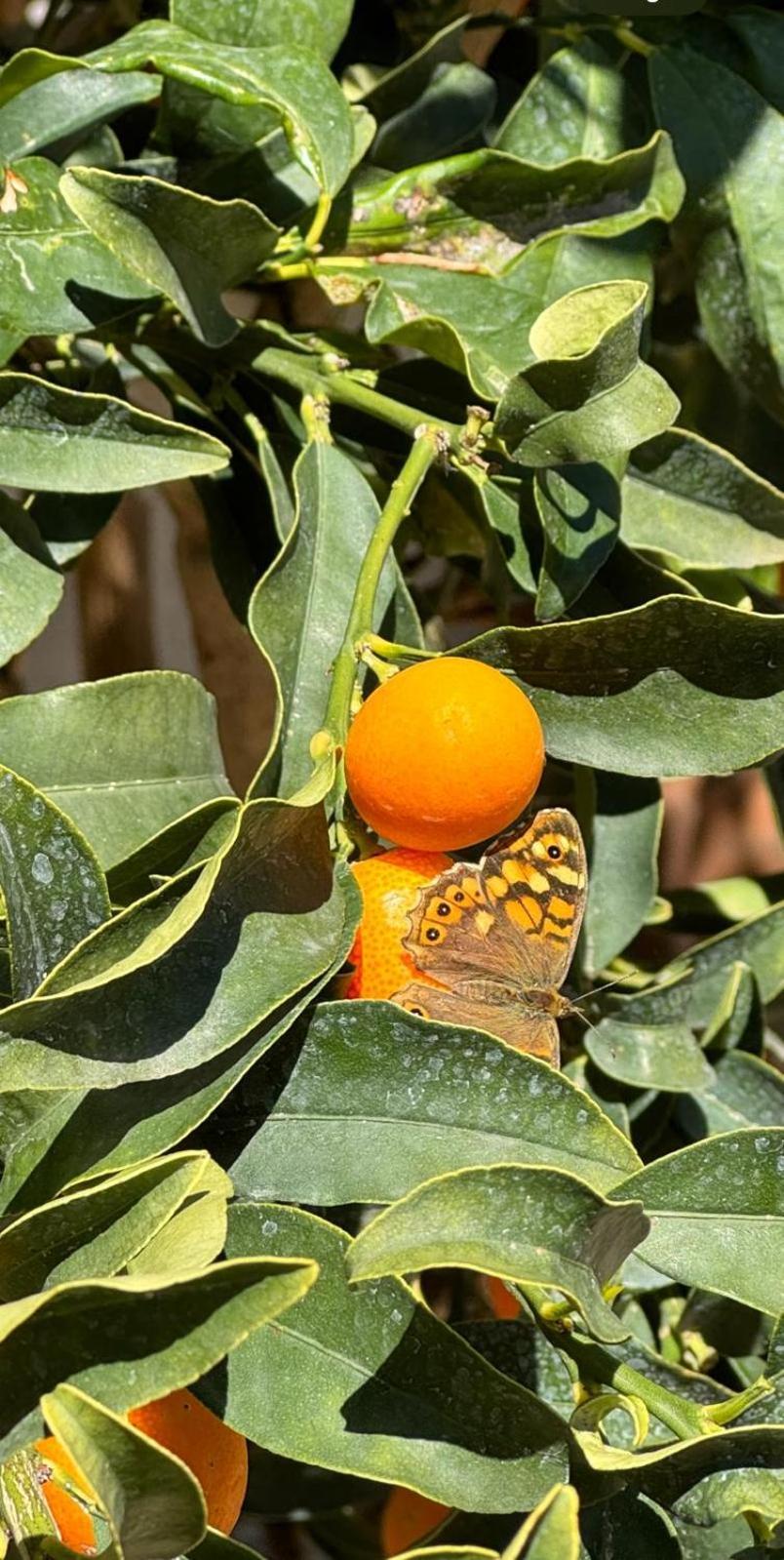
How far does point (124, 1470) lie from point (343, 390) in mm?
449

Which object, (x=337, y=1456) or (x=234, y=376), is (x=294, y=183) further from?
(x=337, y=1456)

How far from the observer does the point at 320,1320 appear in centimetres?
48

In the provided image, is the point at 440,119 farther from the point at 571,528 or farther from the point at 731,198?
the point at 571,528

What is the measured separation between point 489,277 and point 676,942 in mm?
664

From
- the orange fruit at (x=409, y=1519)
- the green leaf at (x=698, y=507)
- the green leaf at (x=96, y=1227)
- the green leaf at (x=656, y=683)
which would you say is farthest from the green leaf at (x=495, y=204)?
the orange fruit at (x=409, y=1519)

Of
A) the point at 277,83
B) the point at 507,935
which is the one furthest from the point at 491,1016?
the point at 277,83

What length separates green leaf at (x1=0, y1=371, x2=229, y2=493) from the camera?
23.9 inches

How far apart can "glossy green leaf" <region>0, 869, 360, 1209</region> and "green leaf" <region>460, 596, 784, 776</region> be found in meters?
0.14

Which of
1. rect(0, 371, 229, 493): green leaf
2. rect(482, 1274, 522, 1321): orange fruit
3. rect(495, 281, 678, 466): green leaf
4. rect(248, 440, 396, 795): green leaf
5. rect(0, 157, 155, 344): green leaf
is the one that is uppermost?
rect(495, 281, 678, 466): green leaf

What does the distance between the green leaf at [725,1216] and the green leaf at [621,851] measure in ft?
0.83

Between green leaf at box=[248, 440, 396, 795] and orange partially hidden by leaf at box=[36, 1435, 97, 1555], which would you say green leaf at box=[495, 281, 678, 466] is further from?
orange partially hidden by leaf at box=[36, 1435, 97, 1555]

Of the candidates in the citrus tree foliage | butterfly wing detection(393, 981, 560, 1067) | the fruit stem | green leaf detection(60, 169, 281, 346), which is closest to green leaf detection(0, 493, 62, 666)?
the citrus tree foliage

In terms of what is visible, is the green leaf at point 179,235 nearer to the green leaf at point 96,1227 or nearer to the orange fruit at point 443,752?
the orange fruit at point 443,752

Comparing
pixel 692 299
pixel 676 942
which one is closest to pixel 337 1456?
pixel 692 299
